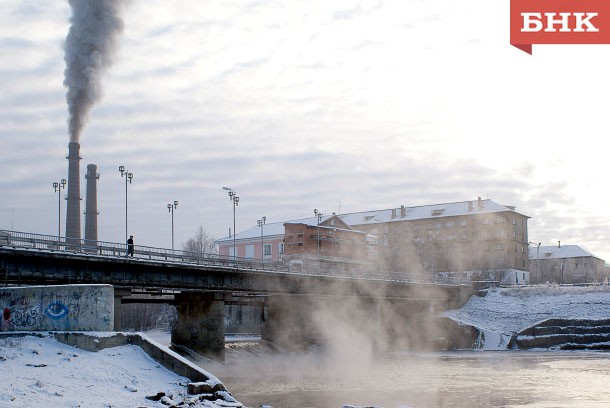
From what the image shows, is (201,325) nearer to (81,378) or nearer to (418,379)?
(418,379)

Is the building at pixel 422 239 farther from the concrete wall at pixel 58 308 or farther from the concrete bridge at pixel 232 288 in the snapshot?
the concrete wall at pixel 58 308

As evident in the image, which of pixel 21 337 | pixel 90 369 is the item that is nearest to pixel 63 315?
pixel 21 337

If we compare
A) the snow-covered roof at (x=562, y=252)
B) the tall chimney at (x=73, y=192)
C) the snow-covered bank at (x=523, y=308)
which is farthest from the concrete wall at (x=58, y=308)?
the snow-covered roof at (x=562, y=252)

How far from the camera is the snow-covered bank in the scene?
92.1 meters

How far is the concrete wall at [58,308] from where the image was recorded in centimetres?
3095

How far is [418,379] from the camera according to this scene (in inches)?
1970

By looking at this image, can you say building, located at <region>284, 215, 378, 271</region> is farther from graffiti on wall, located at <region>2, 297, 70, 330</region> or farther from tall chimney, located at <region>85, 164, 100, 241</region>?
graffiti on wall, located at <region>2, 297, 70, 330</region>

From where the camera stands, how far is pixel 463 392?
42.0 metres

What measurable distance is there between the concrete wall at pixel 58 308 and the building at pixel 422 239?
9397cm

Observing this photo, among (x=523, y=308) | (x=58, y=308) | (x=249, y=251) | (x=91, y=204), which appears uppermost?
(x=91, y=204)

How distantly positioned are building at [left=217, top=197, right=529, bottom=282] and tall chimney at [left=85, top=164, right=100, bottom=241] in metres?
49.3

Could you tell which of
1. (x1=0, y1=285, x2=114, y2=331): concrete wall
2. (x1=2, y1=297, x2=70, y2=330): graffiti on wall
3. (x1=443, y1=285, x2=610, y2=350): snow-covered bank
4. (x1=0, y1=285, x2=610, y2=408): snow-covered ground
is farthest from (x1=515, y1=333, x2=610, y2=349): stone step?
(x1=2, y1=297, x2=70, y2=330): graffiti on wall

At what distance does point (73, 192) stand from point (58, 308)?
44748 millimetres

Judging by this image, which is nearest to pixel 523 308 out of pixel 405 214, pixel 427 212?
pixel 427 212
